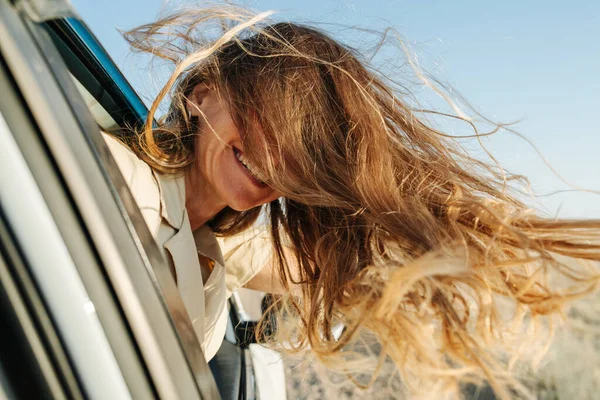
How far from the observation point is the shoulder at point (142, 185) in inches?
55.1

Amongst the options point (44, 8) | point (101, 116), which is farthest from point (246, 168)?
point (44, 8)

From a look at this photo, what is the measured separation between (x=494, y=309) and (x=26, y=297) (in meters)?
0.99

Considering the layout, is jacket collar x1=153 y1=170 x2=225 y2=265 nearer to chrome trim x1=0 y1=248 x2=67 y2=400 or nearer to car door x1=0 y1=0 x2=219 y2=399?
car door x1=0 y1=0 x2=219 y2=399

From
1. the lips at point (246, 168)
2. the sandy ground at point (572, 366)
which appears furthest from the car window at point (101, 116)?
the sandy ground at point (572, 366)

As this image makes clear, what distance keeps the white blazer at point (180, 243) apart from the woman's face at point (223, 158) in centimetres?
15

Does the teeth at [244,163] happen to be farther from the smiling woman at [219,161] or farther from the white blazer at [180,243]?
the white blazer at [180,243]

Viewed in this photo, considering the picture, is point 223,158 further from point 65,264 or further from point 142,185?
point 65,264

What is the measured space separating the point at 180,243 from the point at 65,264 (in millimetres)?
885

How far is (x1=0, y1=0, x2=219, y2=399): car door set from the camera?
2.22 feet

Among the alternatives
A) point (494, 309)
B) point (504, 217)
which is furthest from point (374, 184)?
point (494, 309)

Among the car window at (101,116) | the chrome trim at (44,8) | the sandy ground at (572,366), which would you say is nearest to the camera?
the chrome trim at (44,8)

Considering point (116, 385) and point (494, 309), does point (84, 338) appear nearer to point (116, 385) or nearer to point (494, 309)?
point (116, 385)

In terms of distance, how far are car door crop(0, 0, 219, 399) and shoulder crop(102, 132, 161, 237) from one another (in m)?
0.59

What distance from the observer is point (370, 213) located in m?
1.68
